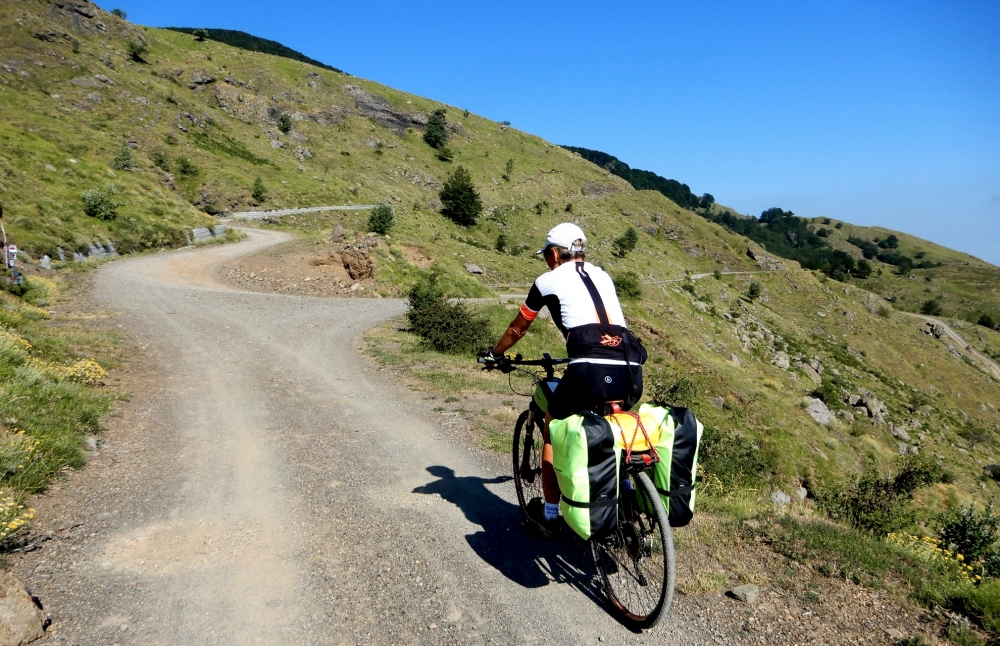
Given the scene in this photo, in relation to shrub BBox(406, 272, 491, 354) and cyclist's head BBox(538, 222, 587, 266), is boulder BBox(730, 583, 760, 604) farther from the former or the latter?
shrub BBox(406, 272, 491, 354)

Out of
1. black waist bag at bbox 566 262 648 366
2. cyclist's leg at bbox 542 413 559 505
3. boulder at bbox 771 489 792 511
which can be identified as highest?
black waist bag at bbox 566 262 648 366

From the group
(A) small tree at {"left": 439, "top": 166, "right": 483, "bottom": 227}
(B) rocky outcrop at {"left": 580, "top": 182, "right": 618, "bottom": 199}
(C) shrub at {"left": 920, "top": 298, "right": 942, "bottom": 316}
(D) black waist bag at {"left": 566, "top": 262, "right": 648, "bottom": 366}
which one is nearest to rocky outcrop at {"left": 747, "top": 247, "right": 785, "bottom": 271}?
(B) rocky outcrop at {"left": 580, "top": 182, "right": 618, "bottom": 199}

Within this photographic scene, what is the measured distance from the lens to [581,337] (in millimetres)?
3742

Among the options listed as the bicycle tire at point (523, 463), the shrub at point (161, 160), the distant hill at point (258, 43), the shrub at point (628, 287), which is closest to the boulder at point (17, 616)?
the bicycle tire at point (523, 463)

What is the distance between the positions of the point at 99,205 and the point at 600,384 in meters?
33.6

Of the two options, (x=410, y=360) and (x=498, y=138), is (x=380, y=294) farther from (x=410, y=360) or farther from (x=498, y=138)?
(x=498, y=138)

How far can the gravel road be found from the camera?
3.79 m

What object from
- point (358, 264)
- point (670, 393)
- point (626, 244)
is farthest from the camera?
point (626, 244)

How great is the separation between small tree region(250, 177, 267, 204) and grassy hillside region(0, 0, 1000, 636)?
364mm

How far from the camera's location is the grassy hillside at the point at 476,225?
69.4 feet

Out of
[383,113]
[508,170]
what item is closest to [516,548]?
[508,170]

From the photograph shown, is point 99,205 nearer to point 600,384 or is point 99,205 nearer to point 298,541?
point 298,541

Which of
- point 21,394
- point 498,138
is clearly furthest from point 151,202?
point 498,138

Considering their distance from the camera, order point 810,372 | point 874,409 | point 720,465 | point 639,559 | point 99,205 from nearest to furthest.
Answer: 1. point 639,559
2. point 720,465
3. point 99,205
4. point 874,409
5. point 810,372
